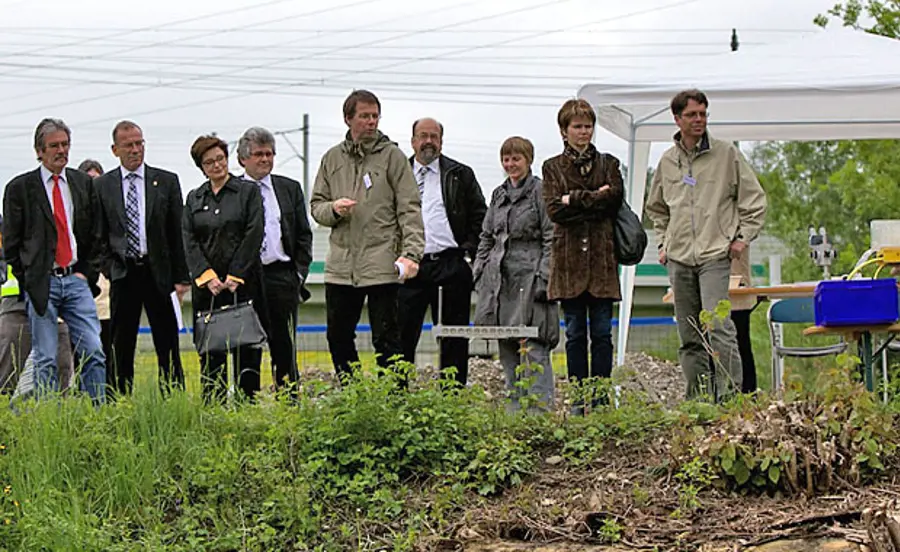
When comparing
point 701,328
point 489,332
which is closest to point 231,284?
point 489,332

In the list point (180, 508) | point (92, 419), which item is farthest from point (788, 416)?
point (92, 419)

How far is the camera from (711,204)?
7.35m

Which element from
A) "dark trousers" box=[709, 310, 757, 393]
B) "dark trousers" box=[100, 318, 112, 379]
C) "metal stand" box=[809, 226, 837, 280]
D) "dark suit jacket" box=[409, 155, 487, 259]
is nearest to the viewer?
"dark suit jacket" box=[409, 155, 487, 259]

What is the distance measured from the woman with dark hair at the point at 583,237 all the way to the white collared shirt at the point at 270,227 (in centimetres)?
174

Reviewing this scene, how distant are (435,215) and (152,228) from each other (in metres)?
1.82

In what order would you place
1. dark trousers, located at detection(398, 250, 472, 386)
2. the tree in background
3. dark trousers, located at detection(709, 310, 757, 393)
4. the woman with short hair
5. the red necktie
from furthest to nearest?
the tree in background < dark trousers, located at detection(709, 310, 757, 393) < dark trousers, located at detection(398, 250, 472, 386) < the woman with short hair < the red necktie

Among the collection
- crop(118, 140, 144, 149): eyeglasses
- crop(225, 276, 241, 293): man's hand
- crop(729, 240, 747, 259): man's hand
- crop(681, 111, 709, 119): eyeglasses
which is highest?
crop(681, 111, 709, 119): eyeglasses

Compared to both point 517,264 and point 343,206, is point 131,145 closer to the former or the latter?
point 343,206

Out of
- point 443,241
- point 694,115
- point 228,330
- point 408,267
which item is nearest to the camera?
point 228,330

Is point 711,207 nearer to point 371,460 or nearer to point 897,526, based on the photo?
point 371,460

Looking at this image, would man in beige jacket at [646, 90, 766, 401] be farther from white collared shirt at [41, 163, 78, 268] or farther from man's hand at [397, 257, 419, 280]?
white collared shirt at [41, 163, 78, 268]

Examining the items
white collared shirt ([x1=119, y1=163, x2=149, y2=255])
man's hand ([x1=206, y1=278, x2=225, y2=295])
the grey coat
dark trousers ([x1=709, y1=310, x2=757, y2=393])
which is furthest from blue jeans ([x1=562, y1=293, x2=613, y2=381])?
white collared shirt ([x1=119, y1=163, x2=149, y2=255])

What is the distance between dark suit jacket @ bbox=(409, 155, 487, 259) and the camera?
325 inches

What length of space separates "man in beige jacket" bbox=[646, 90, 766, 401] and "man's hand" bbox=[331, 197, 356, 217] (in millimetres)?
1908
